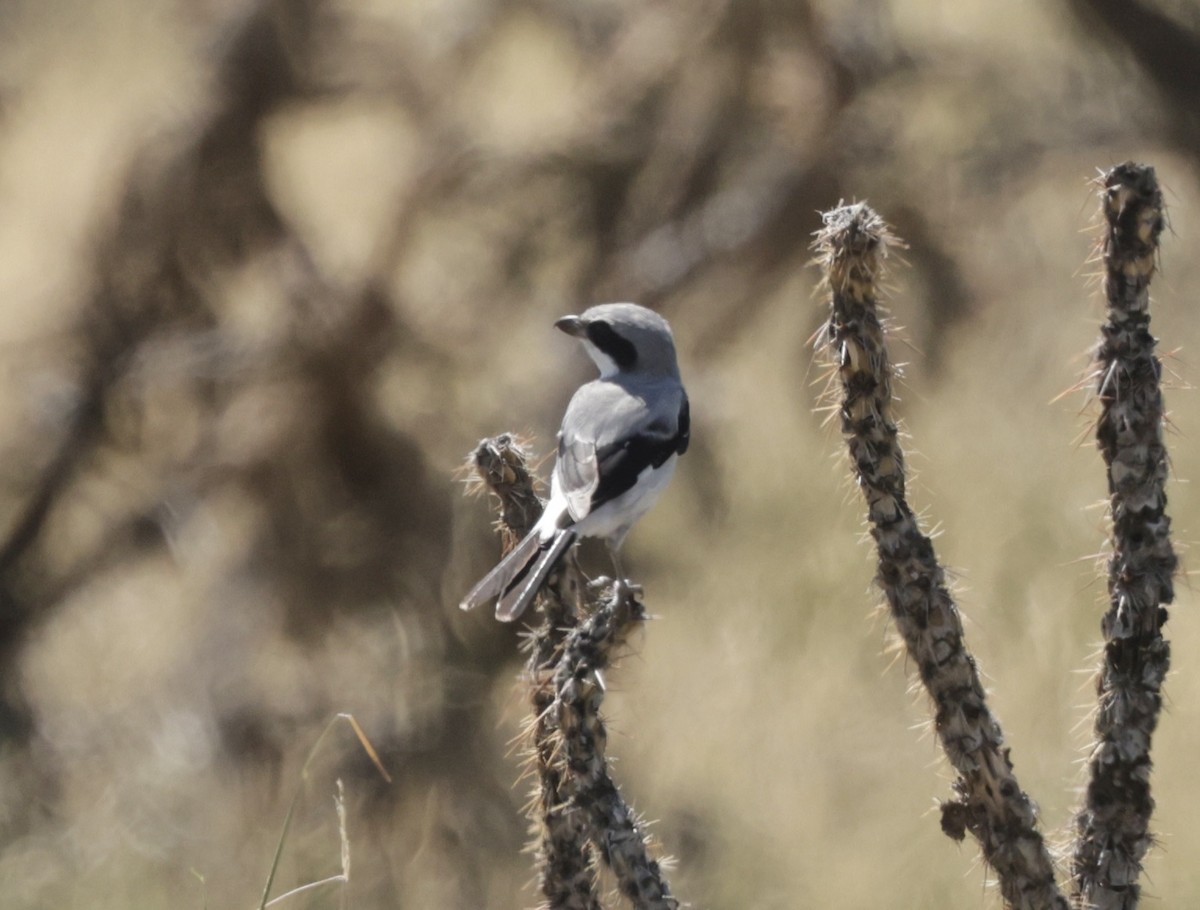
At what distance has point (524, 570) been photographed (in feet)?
8.61

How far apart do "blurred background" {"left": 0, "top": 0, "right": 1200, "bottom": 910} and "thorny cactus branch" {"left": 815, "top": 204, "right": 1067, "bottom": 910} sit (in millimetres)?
2418

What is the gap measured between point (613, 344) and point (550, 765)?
1150mm

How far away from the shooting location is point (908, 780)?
483 cm

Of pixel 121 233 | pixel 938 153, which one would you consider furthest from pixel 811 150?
pixel 121 233

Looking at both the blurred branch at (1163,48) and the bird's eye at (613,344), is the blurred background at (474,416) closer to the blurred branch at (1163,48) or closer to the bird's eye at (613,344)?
the blurred branch at (1163,48)

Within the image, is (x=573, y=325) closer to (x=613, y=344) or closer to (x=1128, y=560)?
(x=613, y=344)

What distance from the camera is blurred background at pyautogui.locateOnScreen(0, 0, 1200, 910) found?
4.81 m

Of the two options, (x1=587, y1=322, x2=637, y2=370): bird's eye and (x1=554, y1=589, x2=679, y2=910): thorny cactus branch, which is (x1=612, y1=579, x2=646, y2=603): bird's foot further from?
(x1=587, y1=322, x2=637, y2=370): bird's eye

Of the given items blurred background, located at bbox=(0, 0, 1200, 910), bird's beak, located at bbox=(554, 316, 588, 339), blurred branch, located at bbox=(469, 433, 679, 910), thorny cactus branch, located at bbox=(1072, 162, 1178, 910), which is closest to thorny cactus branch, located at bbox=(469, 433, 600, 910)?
blurred branch, located at bbox=(469, 433, 679, 910)

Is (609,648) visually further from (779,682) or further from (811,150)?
(811,150)

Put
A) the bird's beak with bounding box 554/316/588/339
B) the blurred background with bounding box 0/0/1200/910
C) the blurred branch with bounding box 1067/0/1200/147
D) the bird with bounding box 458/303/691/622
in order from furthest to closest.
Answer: the blurred branch with bounding box 1067/0/1200/147, the blurred background with bounding box 0/0/1200/910, the bird's beak with bounding box 554/316/588/339, the bird with bounding box 458/303/691/622

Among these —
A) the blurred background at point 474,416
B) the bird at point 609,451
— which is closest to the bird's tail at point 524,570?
the bird at point 609,451

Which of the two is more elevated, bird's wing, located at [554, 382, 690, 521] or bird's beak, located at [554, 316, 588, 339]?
bird's beak, located at [554, 316, 588, 339]

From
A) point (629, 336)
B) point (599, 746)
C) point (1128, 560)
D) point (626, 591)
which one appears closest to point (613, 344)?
point (629, 336)
